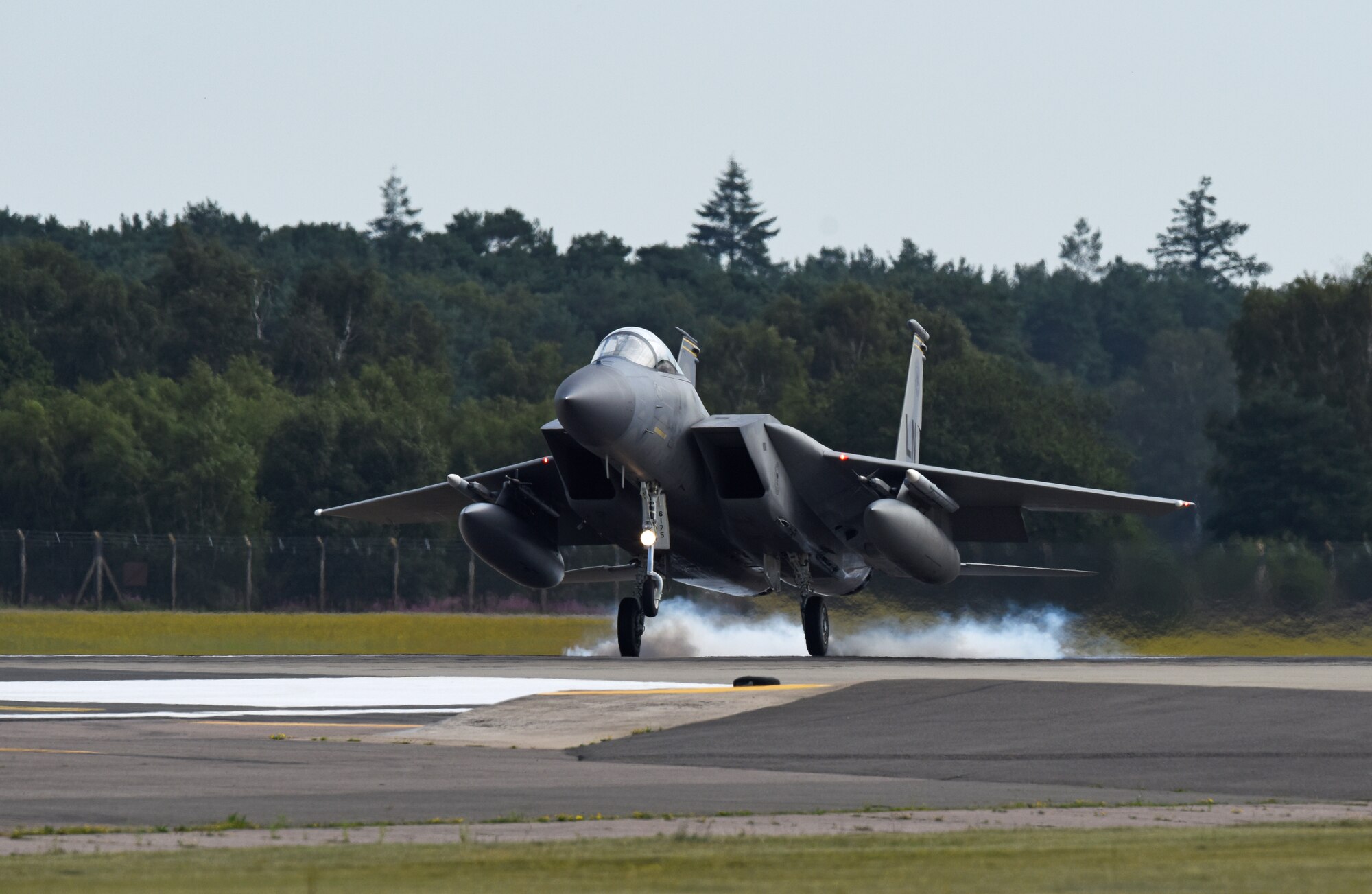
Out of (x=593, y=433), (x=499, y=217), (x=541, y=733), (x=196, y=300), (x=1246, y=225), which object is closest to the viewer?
(x=541, y=733)

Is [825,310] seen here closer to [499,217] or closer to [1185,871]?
[499,217]

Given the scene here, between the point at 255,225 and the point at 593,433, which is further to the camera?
the point at 255,225

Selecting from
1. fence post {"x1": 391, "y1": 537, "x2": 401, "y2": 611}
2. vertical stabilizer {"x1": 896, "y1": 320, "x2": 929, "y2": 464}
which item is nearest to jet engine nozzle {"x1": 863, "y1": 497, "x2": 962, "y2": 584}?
vertical stabilizer {"x1": 896, "y1": 320, "x2": 929, "y2": 464}

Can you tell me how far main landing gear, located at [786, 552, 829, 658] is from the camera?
2533cm

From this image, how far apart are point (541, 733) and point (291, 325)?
70.1m

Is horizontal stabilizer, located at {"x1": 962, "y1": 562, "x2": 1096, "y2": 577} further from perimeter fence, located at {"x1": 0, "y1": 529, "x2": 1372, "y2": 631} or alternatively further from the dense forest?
the dense forest

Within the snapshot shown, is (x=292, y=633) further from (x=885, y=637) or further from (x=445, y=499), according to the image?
(x=885, y=637)

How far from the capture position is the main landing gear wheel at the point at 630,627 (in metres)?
24.1

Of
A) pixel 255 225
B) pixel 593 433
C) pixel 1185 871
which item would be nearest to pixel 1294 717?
pixel 1185 871

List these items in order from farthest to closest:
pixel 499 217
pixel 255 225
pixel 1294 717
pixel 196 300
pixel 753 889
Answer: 1. pixel 499 217
2. pixel 255 225
3. pixel 196 300
4. pixel 1294 717
5. pixel 753 889

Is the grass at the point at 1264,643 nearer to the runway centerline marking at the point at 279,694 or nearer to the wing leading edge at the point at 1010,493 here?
the wing leading edge at the point at 1010,493

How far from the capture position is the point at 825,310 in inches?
3351

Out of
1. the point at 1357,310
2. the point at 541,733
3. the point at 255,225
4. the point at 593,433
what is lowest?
the point at 541,733

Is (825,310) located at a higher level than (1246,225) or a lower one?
lower
